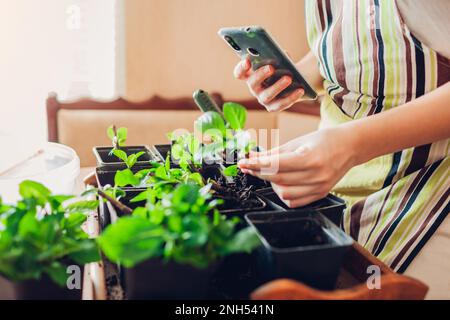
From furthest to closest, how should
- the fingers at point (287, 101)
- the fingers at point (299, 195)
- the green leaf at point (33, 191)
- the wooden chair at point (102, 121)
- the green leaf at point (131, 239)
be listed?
the wooden chair at point (102, 121) < the fingers at point (287, 101) < the fingers at point (299, 195) < the green leaf at point (33, 191) < the green leaf at point (131, 239)

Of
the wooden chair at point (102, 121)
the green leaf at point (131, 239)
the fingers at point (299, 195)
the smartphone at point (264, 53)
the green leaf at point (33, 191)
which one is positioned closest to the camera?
the green leaf at point (131, 239)

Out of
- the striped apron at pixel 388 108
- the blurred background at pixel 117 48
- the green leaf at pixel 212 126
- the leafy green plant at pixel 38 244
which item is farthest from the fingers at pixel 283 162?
the blurred background at pixel 117 48

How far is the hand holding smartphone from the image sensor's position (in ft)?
2.45

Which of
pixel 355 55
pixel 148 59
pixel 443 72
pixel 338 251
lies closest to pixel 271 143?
pixel 355 55

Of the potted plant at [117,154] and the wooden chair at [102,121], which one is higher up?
the potted plant at [117,154]

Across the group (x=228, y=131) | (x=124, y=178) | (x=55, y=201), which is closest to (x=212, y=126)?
(x=228, y=131)

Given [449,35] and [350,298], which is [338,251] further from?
[449,35]

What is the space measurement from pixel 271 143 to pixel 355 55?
0.25 metres

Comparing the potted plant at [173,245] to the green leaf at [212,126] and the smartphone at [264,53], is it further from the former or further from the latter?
the smartphone at [264,53]

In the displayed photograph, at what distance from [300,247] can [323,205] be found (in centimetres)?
19

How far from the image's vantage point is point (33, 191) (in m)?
0.51

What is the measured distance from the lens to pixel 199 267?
17.6 inches

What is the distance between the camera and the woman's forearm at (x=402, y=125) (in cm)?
63

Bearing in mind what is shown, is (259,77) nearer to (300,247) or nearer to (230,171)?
(230,171)
